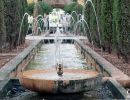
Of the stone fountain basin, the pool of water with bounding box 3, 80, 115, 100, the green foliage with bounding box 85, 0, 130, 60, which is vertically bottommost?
the pool of water with bounding box 3, 80, 115, 100

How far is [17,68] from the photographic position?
8.84 m

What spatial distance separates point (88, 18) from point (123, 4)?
741cm

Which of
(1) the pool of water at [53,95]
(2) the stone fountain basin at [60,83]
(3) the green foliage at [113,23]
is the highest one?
(3) the green foliage at [113,23]

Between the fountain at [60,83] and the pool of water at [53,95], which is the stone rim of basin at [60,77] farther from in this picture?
the pool of water at [53,95]

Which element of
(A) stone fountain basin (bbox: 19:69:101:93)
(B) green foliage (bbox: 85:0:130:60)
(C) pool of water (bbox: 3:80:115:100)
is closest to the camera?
(A) stone fountain basin (bbox: 19:69:101:93)

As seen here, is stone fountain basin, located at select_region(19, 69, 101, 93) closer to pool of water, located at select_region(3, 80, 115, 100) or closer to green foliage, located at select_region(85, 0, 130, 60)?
pool of water, located at select_region(3, 80, 115, 100)

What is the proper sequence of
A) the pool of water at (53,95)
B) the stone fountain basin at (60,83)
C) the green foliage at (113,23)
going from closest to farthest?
1. the stone fountain basin at (60,83)
2. the pool of water at (53,95)
3. the green foliage at (113,23)

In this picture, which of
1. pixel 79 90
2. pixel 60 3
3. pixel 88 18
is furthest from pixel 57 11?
pixel 79 90

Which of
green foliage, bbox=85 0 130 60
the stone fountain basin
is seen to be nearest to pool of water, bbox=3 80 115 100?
the stone fountain basin

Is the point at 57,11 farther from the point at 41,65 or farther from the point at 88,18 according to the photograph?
the point at 41,65

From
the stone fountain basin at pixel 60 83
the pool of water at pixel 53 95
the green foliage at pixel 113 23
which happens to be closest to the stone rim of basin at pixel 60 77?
the stone fountain basin at pixel 60 83

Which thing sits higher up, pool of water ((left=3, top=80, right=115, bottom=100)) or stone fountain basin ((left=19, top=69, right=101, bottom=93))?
stone fountain basin ((left=19, top=69, right=101, bottom=93))

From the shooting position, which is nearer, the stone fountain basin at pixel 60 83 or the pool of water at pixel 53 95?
the stone fountain basin at pixel 60 83

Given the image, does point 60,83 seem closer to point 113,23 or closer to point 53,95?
point 53,95
